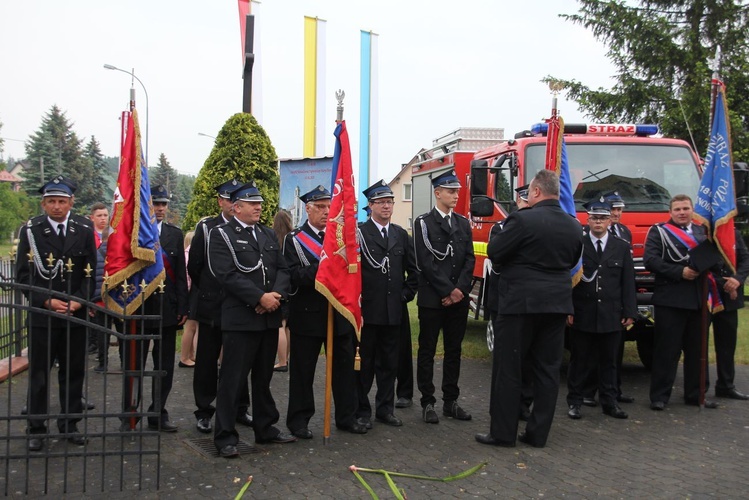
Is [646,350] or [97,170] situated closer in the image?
[646,350]

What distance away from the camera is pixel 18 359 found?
8.38 m

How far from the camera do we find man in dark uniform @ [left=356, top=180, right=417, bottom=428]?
6.64 m

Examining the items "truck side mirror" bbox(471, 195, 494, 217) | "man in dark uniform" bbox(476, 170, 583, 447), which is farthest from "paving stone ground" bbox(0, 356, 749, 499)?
"truck side mirror" bbox(471, 195, 494, 217)

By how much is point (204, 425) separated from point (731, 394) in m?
5.46

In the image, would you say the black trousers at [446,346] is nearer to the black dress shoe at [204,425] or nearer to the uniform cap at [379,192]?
the uniform cap at [379,192]

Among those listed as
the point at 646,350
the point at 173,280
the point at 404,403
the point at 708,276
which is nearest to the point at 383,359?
the point at 404,403

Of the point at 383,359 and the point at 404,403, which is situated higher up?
the point at 383,359

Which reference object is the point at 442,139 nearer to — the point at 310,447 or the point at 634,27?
the point at 310,447

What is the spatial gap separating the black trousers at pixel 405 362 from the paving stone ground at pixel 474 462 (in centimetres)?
21

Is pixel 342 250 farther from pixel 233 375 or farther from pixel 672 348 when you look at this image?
pixel 672 348

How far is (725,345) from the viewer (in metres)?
7.96

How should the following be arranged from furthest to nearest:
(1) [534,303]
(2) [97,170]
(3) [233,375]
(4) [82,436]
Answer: (2) [97,170]
(1) [534,303]
(3) [233,375]
(4) [82,436]

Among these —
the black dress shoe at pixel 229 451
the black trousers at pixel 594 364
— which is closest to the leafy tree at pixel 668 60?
the black trousers at pixel 594 364

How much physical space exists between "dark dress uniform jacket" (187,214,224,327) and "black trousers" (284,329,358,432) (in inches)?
27.2
